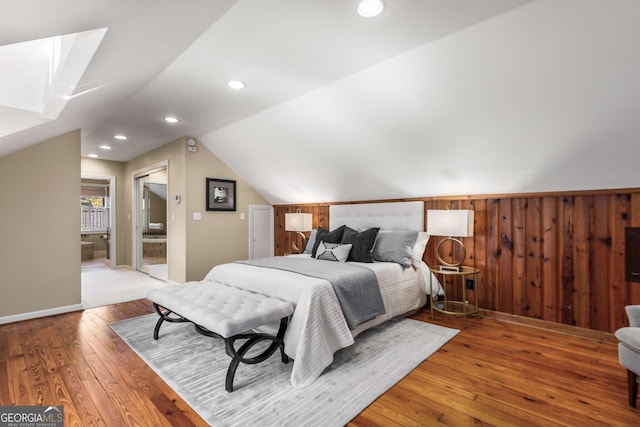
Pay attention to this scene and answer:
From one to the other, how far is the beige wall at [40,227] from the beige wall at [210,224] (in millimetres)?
1373


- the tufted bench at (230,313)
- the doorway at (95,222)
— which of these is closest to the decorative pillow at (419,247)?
the tufted bench at (230,313)

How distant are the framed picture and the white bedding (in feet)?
6.57

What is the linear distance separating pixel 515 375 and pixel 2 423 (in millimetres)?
3162

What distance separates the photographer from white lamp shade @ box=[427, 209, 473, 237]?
315cm

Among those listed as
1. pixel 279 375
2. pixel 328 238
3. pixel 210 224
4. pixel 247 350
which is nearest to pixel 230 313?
pixel 247 350

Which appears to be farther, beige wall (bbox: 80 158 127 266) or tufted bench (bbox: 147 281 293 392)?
beige wall (bbox: 80 158 127 266)

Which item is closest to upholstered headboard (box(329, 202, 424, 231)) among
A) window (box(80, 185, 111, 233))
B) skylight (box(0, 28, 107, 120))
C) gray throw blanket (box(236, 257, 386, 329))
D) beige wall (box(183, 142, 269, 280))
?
gray throw blanket (box(236, 257, 386, 329))

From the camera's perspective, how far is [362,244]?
11.5 ft

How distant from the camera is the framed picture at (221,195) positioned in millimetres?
4930

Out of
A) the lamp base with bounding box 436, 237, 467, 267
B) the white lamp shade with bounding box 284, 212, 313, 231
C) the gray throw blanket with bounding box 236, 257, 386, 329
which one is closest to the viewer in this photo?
the gray throw blanket with bounding box 236, 257, 386, 329

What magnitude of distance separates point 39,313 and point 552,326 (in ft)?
18.1

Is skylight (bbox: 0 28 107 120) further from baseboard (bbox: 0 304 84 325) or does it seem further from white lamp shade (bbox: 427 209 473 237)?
white lamp shade (bbox: 427 209 473 237)

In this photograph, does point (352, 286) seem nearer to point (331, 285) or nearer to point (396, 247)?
point (331, 285)

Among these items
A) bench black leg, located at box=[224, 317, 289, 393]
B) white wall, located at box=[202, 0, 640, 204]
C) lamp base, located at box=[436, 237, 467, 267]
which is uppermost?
white wall, located at box=[202, 0, 640, 204]
